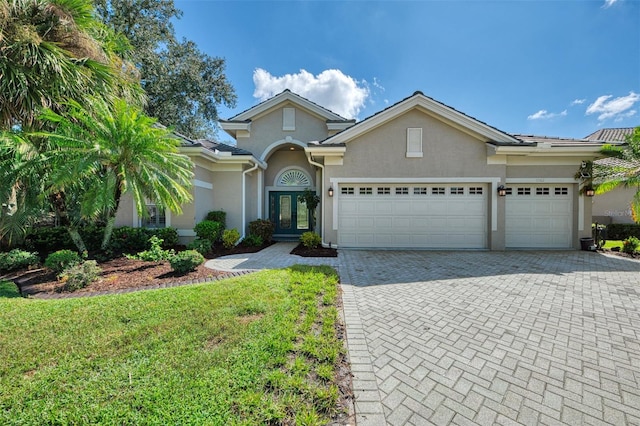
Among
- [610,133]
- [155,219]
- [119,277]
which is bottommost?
[119,277]

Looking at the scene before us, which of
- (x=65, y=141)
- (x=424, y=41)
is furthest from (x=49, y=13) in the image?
(x=424, y=41)

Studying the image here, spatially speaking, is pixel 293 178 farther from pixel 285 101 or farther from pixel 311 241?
pixel 311 241

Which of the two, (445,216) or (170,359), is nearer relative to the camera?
(170,359)

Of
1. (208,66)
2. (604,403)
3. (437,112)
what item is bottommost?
(604,403)

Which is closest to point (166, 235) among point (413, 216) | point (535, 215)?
point (413, 216)

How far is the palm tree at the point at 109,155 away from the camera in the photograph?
19.0ft

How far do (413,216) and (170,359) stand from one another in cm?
939

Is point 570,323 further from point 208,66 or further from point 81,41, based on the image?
point 208,66

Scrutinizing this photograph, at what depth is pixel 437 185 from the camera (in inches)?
401

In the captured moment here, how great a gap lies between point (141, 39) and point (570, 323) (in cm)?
2552

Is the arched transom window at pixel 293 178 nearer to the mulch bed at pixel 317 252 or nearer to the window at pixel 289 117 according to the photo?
the window at pixel 289 117

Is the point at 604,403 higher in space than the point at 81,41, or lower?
lower

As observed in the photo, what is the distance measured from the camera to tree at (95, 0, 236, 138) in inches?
679

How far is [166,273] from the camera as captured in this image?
6.46 m
